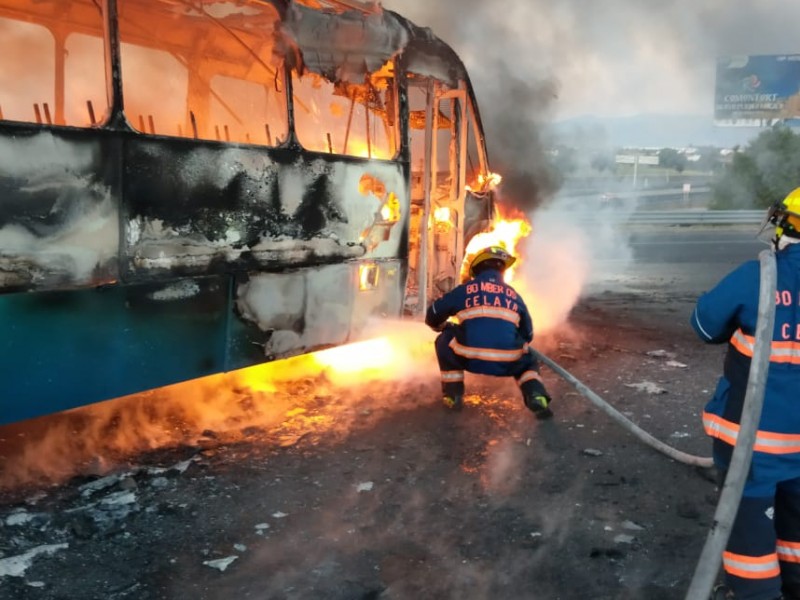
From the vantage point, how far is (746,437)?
2.49 m

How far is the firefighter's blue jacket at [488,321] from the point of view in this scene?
16.9 ft

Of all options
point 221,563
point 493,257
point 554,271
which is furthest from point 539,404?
point 554,271

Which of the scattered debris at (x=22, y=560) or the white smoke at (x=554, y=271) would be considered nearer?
the scattered debris at (x=22, y=560)

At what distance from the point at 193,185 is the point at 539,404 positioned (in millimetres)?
2900

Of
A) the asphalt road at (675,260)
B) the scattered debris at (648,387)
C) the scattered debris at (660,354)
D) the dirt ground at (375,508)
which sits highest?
the asphalt road at (675,260)

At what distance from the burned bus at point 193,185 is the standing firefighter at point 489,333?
663 millimetres

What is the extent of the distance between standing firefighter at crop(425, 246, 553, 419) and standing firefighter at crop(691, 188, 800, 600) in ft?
8.12

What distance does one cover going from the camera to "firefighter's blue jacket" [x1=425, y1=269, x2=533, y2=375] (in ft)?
16.9

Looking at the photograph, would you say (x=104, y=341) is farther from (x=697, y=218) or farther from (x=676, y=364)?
(x=697, y=218)

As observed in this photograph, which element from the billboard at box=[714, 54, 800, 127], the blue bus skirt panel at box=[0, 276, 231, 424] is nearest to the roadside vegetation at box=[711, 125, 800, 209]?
the billboard at box=[714, 54, 800, 127]

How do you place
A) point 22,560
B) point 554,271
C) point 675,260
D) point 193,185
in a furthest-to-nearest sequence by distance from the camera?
point 675,260 → point 554,271 → point 193,185 → point 22,560

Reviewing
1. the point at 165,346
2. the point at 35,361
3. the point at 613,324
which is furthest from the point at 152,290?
the point at 613,324

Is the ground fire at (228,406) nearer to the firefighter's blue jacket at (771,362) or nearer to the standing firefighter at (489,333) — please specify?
the standing firefighter at (489,333)

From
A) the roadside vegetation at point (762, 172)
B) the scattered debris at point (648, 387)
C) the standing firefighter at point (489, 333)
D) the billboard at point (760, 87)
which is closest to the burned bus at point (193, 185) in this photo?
the standing firefighter at point (489, 333)
